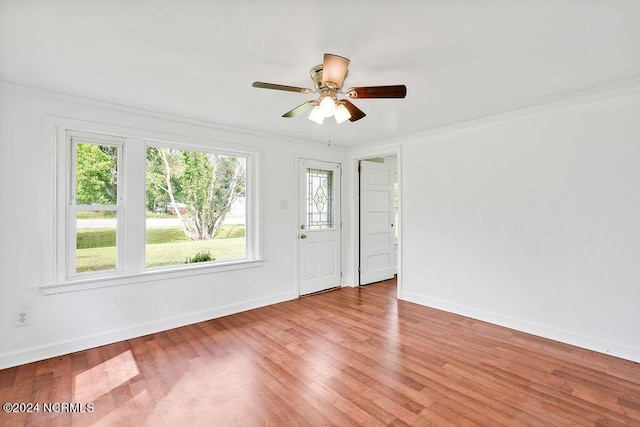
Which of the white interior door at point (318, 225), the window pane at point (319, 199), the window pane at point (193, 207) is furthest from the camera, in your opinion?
the window pane at point (319, 199)

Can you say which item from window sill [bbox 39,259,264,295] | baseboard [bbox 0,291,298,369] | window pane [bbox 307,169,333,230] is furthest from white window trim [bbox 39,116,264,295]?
window pane [bbox 307,169,333,230]

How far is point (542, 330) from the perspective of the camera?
9.85ft

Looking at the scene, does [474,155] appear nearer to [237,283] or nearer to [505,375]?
[505,375]

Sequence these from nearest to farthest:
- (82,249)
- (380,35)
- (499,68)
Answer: (380,35), (499,68), (82,249)

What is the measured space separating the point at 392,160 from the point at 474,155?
1994 millimetres

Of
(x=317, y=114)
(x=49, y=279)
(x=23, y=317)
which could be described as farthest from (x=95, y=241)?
(x=317, y=114)

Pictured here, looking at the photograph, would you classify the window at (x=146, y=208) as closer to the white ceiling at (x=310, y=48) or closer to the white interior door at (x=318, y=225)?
the white ceiling at (x=310, y=48)

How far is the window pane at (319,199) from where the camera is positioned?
4578 millimetres

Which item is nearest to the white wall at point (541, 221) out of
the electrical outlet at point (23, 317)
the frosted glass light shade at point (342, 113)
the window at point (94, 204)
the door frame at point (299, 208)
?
the door frame at point (299, 208)

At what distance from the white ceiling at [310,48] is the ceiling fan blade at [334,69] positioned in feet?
0.59

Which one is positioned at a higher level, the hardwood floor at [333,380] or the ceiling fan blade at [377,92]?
the ceiling fan blade at [377,92]

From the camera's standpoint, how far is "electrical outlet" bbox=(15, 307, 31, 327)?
8.18ft

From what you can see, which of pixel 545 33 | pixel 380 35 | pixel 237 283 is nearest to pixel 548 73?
pixel 545 33

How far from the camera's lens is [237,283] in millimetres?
3775
